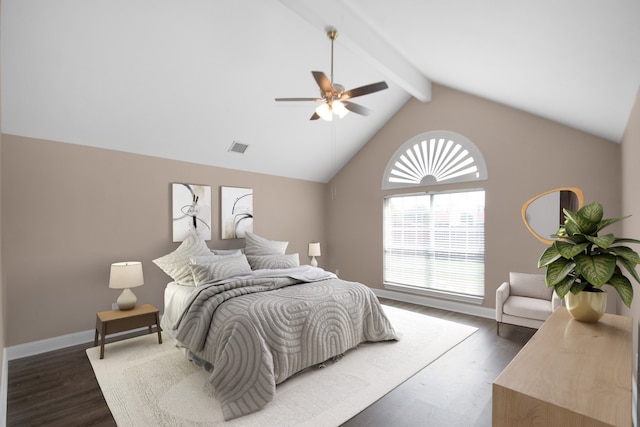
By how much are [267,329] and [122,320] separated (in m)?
1.74

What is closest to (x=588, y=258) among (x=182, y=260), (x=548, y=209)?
(x=548, y=209)

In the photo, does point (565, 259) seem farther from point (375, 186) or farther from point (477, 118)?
point (375, 186)

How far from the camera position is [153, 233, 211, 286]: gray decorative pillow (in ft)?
12.6

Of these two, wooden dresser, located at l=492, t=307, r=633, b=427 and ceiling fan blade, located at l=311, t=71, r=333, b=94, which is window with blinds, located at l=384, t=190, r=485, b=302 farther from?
wooden dresser, located at l=492, t=307, r=633, b=427

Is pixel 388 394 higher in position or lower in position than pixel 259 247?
lower

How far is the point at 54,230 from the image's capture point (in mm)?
3475

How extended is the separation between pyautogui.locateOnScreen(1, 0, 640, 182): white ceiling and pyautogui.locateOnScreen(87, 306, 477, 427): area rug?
8.29 feet

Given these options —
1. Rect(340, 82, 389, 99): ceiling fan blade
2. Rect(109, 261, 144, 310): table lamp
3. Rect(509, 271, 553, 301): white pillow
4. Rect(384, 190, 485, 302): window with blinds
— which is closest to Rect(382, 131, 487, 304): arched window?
Rect(384, 190, 485, 302): window with blinds

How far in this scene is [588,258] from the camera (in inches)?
55.1

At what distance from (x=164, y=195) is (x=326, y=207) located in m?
3.22

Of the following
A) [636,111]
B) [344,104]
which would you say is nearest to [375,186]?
[344,104]

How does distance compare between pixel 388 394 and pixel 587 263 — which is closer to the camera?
pixel 587 263

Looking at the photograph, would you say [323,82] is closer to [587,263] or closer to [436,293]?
[587,263]

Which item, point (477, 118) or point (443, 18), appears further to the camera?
point (477, 118)
